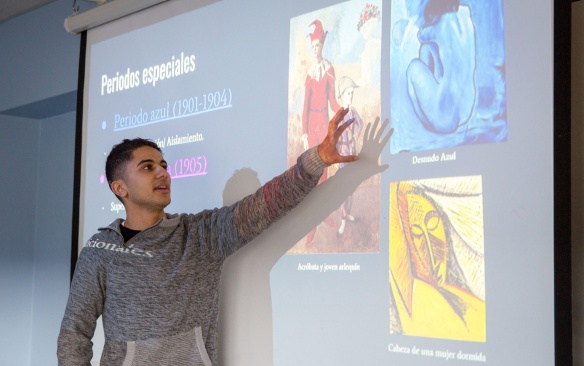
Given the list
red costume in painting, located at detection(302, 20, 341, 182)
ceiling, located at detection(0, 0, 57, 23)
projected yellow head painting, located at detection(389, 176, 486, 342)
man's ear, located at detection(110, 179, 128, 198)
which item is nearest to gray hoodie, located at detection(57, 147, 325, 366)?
man's ear, located at detection(110, 179, 128, 198)

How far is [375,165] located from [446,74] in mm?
302

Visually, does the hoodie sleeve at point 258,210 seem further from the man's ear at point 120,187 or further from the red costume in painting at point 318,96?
the man's ear at point 120,187

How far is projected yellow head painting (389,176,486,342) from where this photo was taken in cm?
183

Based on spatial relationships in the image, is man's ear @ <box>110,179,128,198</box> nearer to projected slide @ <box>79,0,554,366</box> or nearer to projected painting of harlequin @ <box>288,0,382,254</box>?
projected slide @ <box>79,0,554,366</box>

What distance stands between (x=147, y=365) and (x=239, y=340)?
0.97ft

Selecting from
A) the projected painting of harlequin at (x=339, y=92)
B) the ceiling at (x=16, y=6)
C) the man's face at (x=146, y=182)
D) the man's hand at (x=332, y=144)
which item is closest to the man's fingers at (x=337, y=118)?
the man's hand at (x=332, y=144)

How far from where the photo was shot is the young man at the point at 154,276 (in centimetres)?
221

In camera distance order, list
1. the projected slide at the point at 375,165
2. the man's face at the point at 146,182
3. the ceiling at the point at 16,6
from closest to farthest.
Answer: the projected slide at the point at 375,165 < the man's face at the point at 146,182 < the ceiling at the point at 16,6

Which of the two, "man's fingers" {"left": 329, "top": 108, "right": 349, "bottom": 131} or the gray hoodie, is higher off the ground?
"man's fingers" {"left": 329, "top": 108, "right": 349, "bottom": 131}

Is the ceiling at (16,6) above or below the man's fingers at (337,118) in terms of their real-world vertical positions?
above

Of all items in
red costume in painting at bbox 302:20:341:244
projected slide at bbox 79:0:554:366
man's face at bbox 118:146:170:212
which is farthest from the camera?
A: man's face at bbox 118:146:170:212

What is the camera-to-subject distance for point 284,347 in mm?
2238

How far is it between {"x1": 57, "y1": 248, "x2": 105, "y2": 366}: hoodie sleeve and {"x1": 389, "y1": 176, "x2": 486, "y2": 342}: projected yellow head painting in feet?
2.92

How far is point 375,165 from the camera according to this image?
81.1 inches
